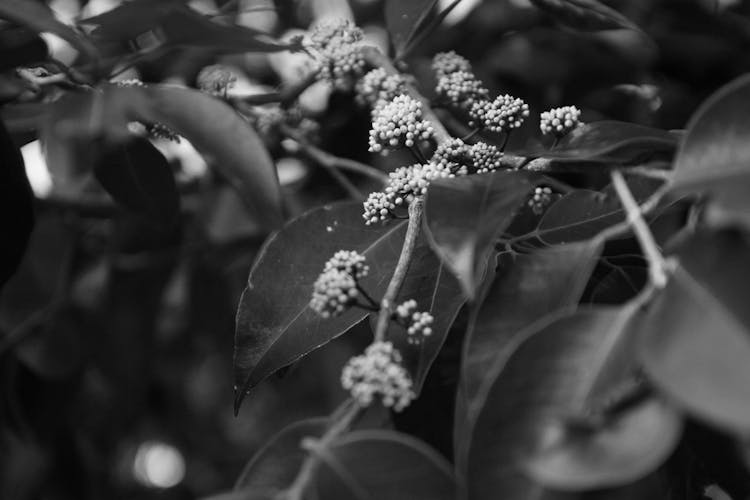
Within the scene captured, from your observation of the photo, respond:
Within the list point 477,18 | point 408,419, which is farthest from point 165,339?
point 408,419

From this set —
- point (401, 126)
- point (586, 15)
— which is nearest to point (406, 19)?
point (586, 15)

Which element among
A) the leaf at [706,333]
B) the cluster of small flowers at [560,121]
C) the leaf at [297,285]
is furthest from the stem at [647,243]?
the leaf at [297,285]

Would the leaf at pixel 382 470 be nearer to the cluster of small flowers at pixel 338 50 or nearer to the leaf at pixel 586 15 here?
the cluster of small flowers at pixel 338 50

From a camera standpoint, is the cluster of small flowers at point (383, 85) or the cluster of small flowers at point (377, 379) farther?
the cluster of small flowers at point (383, 85)

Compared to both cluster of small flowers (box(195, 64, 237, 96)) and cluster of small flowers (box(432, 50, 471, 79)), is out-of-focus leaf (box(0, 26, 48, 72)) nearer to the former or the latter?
cluster of small flowers (box(195, 64, 237, 96))

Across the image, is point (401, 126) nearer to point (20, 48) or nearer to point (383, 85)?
point (383, 85)

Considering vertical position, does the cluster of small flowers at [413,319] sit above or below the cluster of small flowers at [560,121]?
below

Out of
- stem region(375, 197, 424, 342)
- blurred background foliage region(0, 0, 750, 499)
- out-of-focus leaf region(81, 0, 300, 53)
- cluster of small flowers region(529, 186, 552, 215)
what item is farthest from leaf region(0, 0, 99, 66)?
blurred background foliage region(0, 0, 750, 499)
